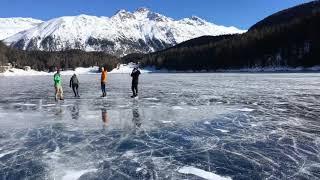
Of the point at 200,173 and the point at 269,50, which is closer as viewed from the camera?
the point at 200,173

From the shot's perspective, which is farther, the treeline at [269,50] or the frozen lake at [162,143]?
the treeline at [269,50]

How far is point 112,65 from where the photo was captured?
19762cm

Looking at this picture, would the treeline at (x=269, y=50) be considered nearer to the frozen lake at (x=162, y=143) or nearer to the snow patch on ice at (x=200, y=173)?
the frozen lake at (x=162, y=143)

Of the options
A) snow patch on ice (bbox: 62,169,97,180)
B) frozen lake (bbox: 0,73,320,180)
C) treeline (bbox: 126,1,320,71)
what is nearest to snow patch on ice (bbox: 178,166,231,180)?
frozen lake (bbox: 0,73,320,180)

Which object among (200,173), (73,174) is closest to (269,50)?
(200,173)

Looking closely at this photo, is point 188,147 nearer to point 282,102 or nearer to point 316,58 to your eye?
point 282,102

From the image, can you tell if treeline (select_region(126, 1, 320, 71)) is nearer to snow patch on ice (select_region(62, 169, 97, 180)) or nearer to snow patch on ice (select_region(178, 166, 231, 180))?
snow patch on ice (select_region(178, 166, 231, 180))

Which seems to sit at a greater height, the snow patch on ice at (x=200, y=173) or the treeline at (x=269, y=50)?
the treeline at (x=269, y=50)

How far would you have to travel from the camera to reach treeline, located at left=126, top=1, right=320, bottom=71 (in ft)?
353

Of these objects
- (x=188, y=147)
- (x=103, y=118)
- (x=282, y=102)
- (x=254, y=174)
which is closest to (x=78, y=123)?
(x=103, y=118)

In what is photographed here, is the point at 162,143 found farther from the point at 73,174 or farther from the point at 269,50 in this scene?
the point at 269,50

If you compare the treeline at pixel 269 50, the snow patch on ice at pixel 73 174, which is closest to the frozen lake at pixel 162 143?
the snow patch on ice at pixel 73 174

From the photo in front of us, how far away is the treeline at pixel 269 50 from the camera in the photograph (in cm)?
10769

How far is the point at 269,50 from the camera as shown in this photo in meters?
121
